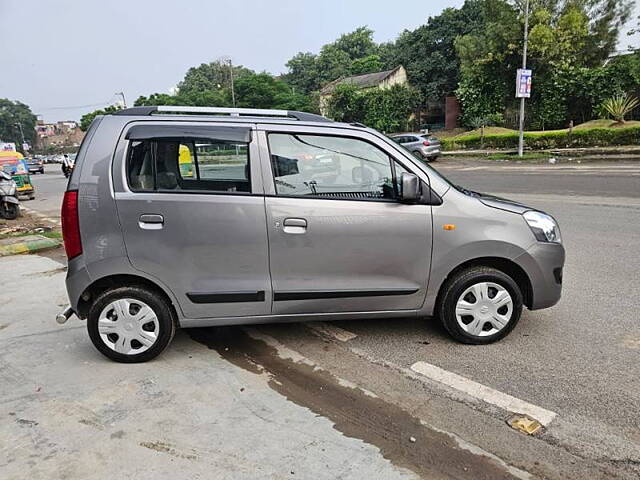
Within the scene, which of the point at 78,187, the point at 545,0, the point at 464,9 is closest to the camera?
the point at 78,187

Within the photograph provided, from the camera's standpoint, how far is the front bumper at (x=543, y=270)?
3.66 meters

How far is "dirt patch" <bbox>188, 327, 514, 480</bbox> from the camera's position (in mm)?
2457

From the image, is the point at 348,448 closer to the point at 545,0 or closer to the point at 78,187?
the point at 78,187

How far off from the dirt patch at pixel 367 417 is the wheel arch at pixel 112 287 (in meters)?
0.67

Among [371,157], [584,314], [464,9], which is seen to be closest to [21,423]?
[371,157]

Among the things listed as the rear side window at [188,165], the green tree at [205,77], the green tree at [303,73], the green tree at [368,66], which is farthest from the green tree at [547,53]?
the green tree at [205,77]

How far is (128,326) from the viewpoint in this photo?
139 inches

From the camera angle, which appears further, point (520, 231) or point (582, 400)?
point (520, 231)

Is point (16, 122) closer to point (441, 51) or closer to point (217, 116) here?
point (441, 51)

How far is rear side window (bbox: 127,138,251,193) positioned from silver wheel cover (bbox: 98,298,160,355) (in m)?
0.87

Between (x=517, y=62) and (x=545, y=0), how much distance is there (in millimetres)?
3980

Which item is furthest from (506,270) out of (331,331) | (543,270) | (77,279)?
(77,279)

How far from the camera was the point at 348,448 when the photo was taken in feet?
8.54

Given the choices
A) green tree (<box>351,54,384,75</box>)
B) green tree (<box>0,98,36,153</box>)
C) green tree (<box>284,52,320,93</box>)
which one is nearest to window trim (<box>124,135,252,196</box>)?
green tree (<box>351,54,384,75</box>)
